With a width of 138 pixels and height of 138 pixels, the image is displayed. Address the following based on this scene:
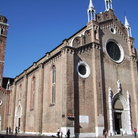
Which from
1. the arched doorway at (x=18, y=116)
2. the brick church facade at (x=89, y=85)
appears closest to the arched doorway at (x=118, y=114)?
the brick church facade at (x=89, y=85)

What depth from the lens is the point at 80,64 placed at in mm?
24047

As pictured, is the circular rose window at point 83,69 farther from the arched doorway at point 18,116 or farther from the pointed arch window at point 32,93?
the arched doorway at point 18,116

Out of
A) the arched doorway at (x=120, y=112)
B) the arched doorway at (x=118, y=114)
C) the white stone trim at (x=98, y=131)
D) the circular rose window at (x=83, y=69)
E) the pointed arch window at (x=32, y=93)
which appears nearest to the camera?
the white stone trim at (x=98, y=131)

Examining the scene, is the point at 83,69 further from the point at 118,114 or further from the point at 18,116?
the point at 18,116

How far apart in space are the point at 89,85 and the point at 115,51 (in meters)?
8.44

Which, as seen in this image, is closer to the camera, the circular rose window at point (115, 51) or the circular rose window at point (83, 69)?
the circular rose window at point (83, 69)

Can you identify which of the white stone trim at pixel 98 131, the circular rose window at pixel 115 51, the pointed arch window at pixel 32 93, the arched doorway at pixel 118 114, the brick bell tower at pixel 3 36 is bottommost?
the white stone trim at pixel 98 131

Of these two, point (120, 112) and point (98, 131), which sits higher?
point (120, 112)

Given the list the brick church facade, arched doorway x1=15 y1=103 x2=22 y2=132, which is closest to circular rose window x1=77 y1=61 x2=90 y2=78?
the brick church facade

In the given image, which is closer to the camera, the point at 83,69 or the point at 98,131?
the point at 98,131

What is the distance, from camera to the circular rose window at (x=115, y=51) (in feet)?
92.9

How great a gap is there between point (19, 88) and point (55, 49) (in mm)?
12761

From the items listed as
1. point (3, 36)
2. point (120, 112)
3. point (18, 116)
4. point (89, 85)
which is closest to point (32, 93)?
point (18, 116)

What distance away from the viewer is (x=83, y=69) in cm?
2444
